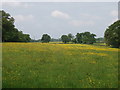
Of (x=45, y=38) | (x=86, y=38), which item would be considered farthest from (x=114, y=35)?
(x=45, y=38)

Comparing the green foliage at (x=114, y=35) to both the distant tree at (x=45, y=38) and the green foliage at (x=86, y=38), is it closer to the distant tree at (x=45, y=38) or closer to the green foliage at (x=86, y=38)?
the green foliage at (x=86, y=38)

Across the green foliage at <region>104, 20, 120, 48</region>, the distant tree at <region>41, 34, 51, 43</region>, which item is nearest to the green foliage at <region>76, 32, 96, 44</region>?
the distant tree at <region>41, 34, 51, 43</region>

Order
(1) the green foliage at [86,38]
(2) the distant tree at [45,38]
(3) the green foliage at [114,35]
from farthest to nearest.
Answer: (2) the distant tree at [45,38]
(1) the green foliage at [86,38]
(3) the green foliage at [114,35]

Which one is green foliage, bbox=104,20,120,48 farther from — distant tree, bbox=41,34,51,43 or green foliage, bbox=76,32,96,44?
distant tree, bbox=41,34,51,43

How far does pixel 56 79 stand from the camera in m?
8.72

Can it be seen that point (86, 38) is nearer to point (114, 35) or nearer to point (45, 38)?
point (45, 38)

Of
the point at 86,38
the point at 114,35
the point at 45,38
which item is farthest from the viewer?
the point at 45,38

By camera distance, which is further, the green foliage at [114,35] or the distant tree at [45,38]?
the distant tree at [45,38]

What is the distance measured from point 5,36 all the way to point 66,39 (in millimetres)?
98671

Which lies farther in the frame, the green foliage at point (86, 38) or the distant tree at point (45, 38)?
the distant tree at point (45, 38)

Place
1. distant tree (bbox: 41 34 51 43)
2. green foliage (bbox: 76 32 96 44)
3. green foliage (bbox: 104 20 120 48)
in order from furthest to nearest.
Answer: distant tree (bbox: 41 34 51 43) < green foliage (bbox: 76 32 96 44) < green foliage (bbox: 104 20 120 48)

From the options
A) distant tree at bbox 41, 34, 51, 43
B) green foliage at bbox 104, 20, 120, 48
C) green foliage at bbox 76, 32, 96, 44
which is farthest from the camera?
distant tree at bbox 41, 34, 51, 43

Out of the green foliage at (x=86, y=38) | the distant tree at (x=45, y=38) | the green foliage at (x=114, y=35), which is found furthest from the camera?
the distant tree at (x=45, y=38)

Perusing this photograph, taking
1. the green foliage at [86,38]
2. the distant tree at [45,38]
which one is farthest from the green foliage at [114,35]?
the distant tree at [45,38]
